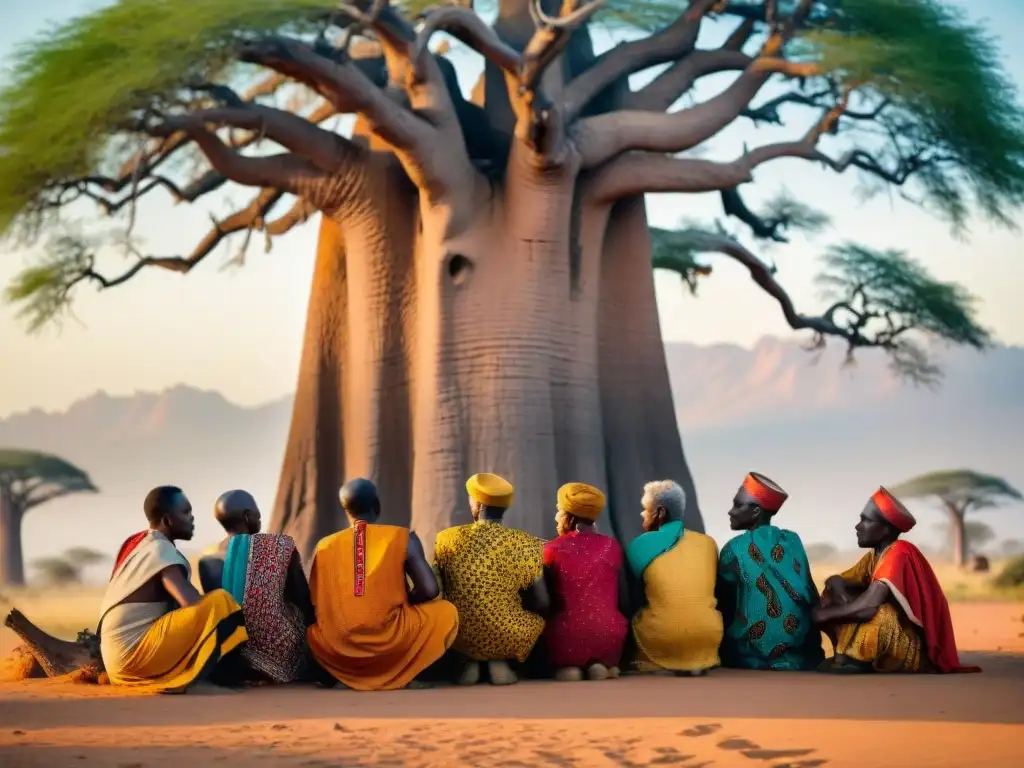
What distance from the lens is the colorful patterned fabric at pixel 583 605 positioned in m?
8.19

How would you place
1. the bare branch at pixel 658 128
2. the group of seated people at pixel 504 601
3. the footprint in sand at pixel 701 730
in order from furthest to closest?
the bare branch at pixel 658 128, the group of seated people at pixel 504 601, the footprint in sand at pixel 701 730

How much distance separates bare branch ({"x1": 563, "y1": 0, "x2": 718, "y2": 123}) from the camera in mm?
12938

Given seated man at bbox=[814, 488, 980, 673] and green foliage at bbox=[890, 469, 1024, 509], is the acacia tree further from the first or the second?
green foliage at bbox=[890, 469, 1024, 509]

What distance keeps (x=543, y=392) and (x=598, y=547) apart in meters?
3.92

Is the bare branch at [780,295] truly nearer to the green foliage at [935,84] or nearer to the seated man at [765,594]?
the green foliage at [935,84]

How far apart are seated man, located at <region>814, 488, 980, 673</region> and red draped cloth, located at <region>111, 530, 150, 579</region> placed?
12.1 ft

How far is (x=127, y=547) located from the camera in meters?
7.84

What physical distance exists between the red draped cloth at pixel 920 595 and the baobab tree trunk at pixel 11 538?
75.8 ft

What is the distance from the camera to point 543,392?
39.7 feet

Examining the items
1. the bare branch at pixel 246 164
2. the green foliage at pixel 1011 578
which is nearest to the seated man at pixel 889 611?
the bare branch at pixel 246 164

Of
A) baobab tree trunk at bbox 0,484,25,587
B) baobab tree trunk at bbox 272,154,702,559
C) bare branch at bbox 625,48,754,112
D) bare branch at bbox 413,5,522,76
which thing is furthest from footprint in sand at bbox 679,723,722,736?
baobab tree trunk at bbox 0,484,25,587

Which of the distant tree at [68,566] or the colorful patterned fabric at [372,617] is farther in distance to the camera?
the distant tree at [68,566]

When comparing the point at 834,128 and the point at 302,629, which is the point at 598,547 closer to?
the point at 302,629

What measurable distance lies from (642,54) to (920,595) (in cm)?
647
